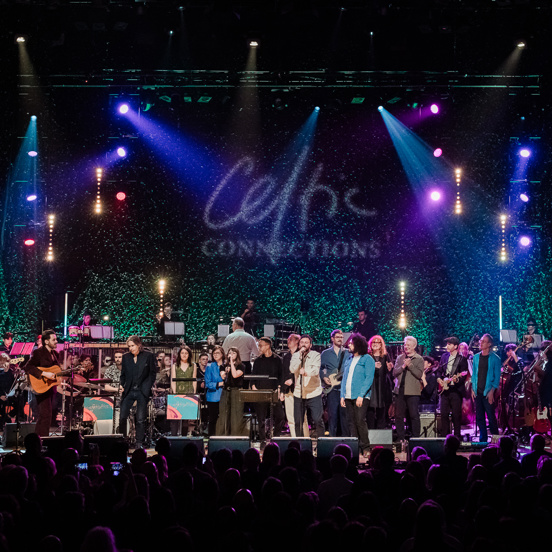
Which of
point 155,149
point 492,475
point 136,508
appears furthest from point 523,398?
point 155,149

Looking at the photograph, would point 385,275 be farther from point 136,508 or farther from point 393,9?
point 136,508

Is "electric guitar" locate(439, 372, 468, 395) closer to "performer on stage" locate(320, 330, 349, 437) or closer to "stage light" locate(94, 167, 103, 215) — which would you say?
"performer on stage" locate(320, 330, 349, 437)

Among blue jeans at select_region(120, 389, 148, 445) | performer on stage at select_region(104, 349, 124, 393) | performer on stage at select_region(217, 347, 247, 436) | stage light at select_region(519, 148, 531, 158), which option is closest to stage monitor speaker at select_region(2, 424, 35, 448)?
blue jeans at select_region(120, 389, 148, 445)

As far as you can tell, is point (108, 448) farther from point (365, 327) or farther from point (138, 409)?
point (365, 327)

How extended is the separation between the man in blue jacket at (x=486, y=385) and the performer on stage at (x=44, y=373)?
271 inches

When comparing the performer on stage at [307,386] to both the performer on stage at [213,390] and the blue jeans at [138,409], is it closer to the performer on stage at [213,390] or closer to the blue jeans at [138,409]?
the performer on stage at [213,390]

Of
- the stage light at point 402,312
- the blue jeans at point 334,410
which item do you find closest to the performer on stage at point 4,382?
the blue jeans at point 334,410

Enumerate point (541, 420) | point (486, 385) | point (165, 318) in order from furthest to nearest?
point (165, 318), point (541, 420), point (486, 385)

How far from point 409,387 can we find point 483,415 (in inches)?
61.1

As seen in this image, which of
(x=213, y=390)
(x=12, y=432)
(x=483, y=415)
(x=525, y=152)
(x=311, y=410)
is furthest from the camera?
A: (x=525, y=152)

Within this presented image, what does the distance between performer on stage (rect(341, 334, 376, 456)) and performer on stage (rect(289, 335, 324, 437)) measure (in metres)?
0.56

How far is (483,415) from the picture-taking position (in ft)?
40.4

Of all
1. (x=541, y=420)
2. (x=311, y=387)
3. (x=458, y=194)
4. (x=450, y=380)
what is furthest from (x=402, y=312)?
(x=311, y=387)

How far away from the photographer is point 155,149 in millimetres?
20766
